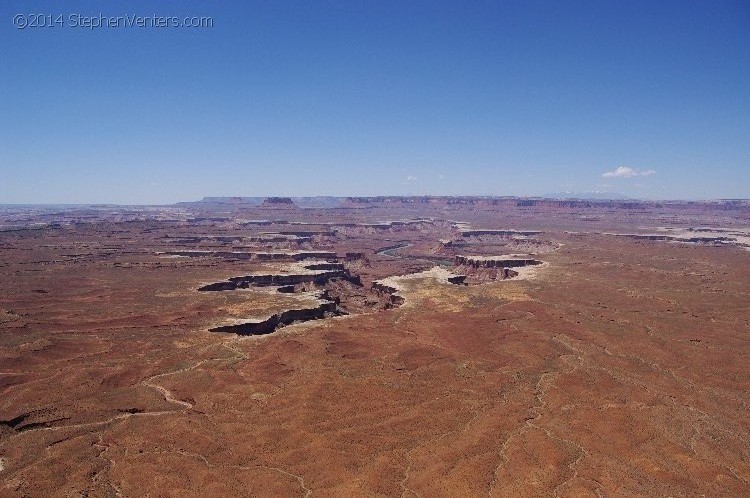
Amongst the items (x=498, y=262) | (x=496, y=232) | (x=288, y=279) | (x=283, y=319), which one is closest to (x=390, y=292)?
(x=288, y=279)

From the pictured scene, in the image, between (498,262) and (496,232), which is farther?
(496,232)

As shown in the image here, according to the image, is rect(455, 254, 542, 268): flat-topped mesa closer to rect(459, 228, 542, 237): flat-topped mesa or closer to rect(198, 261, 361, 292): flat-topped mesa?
rect(198, 261, 361, 292): flat-topped mesa

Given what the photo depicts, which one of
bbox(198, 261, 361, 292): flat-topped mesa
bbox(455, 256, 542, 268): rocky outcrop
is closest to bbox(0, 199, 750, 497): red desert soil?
bbox(198, 261, 361, 292): flat-topped mesa

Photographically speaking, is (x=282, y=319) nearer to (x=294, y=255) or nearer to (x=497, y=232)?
(x=294, y=255)

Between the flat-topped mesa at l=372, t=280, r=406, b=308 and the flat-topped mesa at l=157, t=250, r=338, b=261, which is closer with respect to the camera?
the flat-topped mesa at l=372, t=280, r=406, b=308

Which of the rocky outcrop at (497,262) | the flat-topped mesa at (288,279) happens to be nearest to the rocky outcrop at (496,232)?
the rocky outcrop at (497,262)

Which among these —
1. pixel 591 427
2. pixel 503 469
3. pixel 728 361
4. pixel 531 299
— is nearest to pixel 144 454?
pixel 503 469

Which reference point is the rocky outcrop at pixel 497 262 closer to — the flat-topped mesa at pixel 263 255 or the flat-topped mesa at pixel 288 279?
the flat-topped mesa at pixel 288 279

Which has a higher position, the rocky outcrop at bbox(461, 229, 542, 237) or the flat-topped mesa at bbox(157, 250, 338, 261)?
the rocky outcrop at bbox(461, 229, 542, 237)
